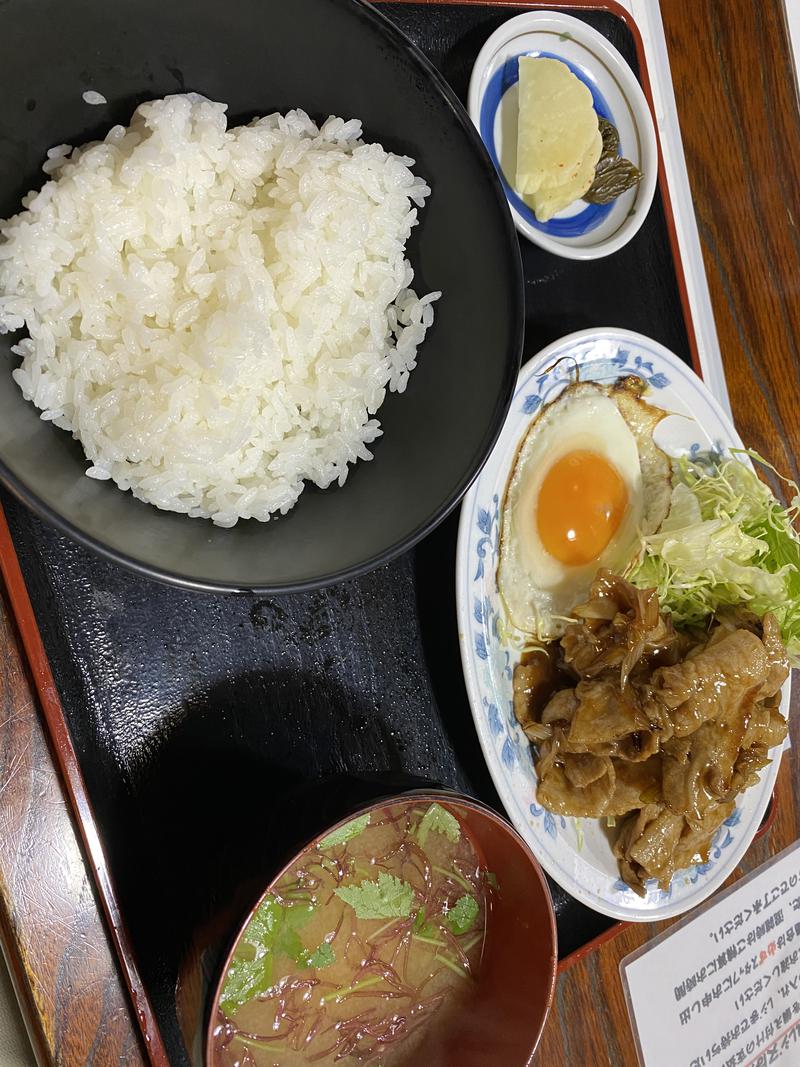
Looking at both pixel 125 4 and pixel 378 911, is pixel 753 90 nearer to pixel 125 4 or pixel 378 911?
pixel 125 4

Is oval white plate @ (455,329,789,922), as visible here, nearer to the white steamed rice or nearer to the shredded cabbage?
the shredded cabbage

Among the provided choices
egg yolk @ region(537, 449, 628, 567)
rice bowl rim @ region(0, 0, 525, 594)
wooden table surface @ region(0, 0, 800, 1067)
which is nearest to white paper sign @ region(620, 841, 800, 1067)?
wooden table surface @ region(0, 0, 800, 1067)

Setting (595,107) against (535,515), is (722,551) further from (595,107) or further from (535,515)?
(595,107)

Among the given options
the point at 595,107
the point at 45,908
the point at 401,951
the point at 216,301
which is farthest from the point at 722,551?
the point at 45,908

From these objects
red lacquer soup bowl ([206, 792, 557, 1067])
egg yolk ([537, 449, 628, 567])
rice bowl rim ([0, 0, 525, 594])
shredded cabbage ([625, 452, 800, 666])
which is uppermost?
rice bowl rim ([0, 0, 525, 594])

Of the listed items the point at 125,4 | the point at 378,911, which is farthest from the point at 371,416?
the point at 378,911
